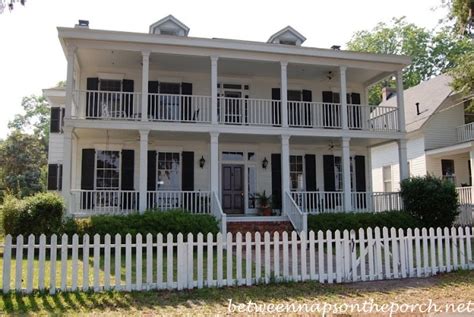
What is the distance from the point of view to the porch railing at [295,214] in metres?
13.2

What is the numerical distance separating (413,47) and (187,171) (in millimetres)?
27578

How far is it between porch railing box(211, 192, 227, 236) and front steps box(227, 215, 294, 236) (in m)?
0.72

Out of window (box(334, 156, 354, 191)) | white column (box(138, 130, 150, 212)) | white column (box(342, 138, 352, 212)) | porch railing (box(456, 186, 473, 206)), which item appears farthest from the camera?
porch railing (box(456, 186, 473, 206))

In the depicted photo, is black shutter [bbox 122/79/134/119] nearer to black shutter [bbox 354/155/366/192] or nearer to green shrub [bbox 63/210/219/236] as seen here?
green shrub [bbox 63/210/219/236]

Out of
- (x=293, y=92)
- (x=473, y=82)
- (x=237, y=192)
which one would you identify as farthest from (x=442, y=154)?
(x=237, y=192)

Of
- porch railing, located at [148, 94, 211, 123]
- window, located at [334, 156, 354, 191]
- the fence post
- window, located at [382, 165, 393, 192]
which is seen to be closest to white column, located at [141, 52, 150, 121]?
porch railing, located at [148, 94, 211, 123]

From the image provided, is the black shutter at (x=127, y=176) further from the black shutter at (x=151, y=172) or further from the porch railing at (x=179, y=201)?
the porch railing at (x=179, y=201)

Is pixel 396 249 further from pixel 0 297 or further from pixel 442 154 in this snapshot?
pixel 442 154

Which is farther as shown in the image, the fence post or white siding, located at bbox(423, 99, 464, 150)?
white siding, located at bbox(423, 99, 464, 150)

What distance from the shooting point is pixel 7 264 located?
6605mm

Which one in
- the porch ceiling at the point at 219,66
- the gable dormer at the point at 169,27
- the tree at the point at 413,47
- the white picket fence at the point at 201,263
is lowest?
the white picket fence at the point at 201,263

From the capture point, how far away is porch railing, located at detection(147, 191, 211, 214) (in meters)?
14.9

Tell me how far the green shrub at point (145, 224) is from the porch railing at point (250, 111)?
4699mm

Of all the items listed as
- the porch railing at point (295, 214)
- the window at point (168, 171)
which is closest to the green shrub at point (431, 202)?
the porch railing at point (295, 214)
